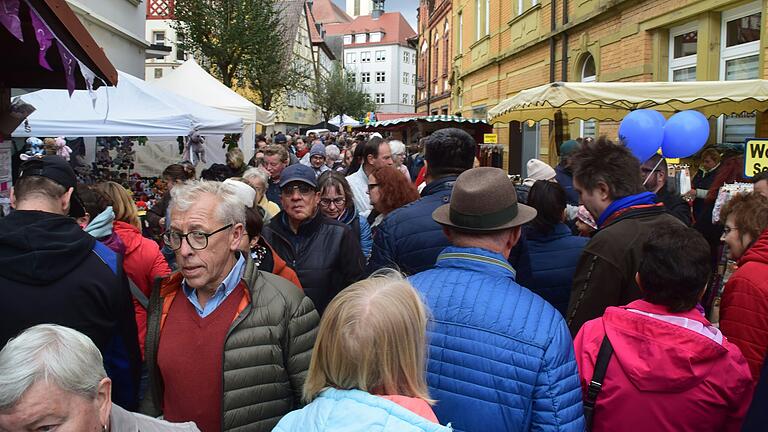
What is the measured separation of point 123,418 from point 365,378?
3.05 feet

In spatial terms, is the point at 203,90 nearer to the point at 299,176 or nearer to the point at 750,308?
the point at 299,176

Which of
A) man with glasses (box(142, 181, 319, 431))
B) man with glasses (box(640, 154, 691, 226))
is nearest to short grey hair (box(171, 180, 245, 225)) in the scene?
man with glasses (box(142, 181, 319, 431))

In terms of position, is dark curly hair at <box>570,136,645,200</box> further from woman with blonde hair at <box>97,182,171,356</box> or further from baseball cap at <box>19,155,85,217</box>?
baseball cap at <box>19,155,85,217</box>

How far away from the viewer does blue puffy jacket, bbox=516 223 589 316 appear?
144 inches

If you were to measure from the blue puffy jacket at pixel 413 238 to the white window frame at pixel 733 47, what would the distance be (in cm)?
739

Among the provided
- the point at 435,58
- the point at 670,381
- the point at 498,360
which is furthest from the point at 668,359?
the point at 435,58

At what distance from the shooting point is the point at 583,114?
8828 mm

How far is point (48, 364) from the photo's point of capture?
5.91 feet

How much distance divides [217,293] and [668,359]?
177 centimetres

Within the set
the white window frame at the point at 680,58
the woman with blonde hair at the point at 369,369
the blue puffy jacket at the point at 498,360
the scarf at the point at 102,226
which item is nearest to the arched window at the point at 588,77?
the white window frame at the point at 680,58

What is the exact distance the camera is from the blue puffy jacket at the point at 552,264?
365 cm

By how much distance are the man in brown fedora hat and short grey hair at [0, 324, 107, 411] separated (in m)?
1.05

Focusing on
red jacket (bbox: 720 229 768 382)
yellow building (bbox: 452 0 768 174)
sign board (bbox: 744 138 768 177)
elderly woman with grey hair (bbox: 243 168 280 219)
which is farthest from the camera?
yellow building (bbox: 452 0 768 174)

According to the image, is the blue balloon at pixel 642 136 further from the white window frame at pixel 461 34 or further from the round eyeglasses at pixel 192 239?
the white window frame at pixel 461 34
